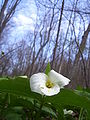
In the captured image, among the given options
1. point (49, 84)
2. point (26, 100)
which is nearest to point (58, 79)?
point (49, 84)

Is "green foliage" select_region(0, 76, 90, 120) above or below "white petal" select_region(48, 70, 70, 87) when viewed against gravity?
below

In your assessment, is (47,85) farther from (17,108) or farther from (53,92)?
(17,108)

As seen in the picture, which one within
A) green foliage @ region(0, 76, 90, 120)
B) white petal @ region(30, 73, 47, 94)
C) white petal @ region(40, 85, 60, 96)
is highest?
white petal @ region(30, 73, 47, 94)

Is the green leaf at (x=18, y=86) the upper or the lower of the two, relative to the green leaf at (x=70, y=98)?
upper

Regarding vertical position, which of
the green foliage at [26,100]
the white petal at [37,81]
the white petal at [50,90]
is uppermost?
the white petal at [37,81]

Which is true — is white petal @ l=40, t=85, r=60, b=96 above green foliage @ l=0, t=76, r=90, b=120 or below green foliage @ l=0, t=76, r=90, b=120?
above

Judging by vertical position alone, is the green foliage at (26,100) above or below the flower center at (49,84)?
below

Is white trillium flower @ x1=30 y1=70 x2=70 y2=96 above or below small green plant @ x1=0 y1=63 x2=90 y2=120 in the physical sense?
above

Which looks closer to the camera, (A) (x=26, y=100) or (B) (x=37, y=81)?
(B) (x=37, y=81)

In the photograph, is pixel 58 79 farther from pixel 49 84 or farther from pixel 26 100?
pixel 26 100
